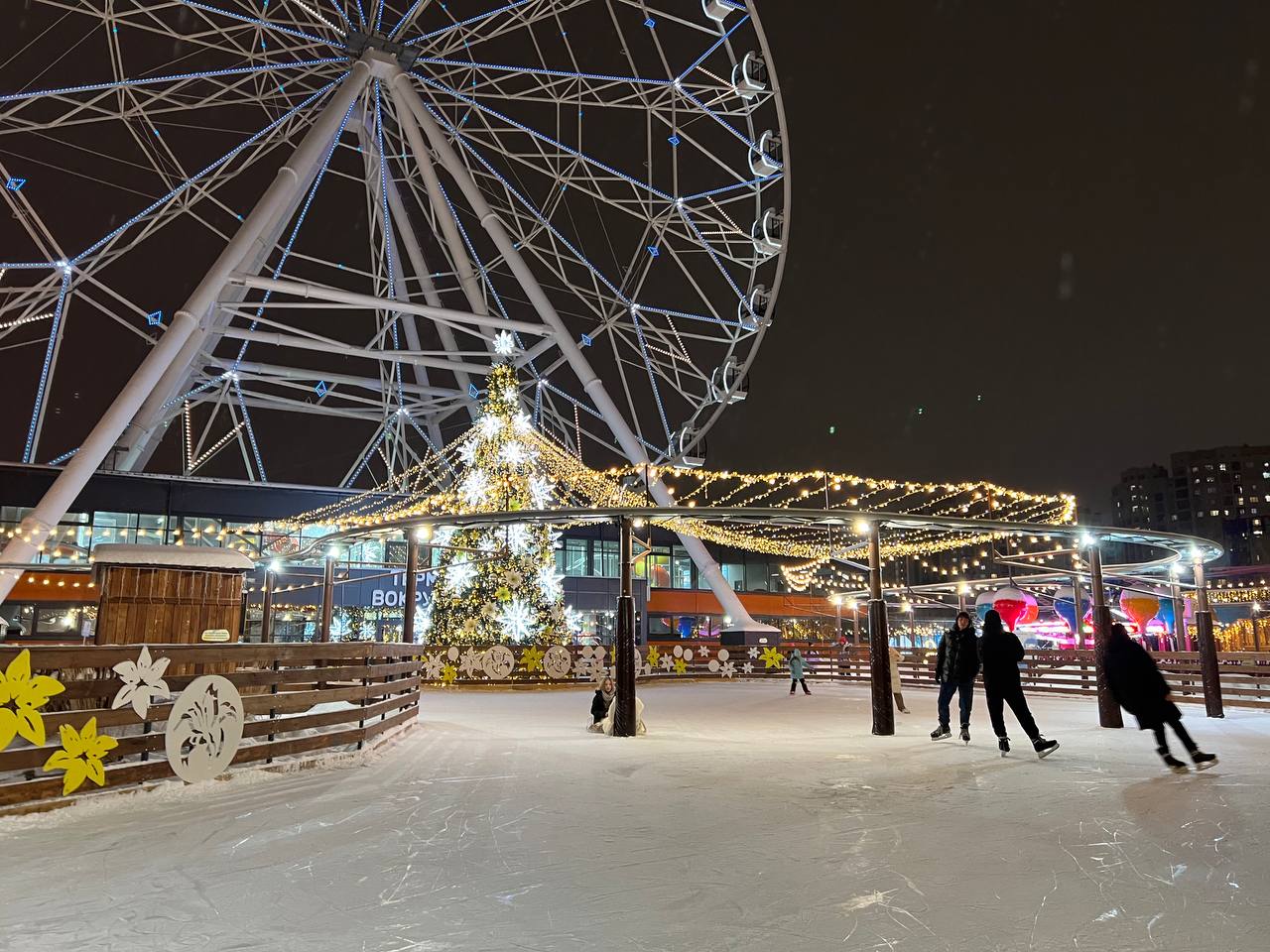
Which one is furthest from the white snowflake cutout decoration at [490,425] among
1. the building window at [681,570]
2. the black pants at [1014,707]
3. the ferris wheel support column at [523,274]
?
the building window at [681,570]

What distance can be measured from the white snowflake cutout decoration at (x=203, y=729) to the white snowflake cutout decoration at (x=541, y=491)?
16509 mm

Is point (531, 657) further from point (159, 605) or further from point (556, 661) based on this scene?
point (159, 605)

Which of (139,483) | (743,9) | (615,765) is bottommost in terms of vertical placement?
(615,765)

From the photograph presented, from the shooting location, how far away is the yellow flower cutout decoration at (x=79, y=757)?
6.46 metres

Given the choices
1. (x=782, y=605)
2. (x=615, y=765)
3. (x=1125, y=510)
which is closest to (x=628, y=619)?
(x=615, y=765)

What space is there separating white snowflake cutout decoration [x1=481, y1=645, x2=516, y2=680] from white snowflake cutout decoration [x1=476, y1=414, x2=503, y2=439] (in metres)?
5.88

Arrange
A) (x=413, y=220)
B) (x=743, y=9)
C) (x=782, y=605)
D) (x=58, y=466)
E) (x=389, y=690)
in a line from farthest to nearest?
(x=782, y=605) → (x=58, y=466) → (x=413, y=220) → (x=743, y=9) → (x=389, y=690)

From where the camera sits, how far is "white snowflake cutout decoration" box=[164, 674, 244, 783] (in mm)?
7266

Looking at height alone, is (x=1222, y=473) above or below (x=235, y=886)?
above

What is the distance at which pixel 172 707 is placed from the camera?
7273 millimetres

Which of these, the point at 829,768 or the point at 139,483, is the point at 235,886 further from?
the point at 139,483

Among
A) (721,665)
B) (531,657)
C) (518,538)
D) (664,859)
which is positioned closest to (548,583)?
(518,538)

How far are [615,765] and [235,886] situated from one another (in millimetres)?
5013

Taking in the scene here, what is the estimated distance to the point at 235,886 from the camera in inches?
184
